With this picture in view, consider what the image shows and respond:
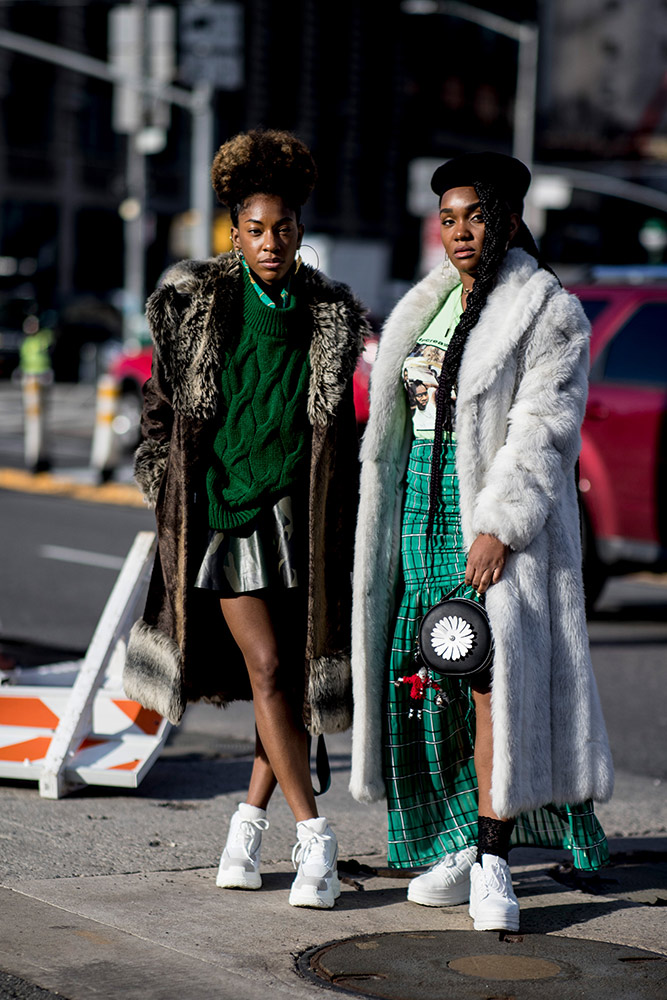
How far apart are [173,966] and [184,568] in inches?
41.0

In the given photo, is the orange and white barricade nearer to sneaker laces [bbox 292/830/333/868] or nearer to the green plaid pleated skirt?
sneaker laces [bbox 292/830/333/868]

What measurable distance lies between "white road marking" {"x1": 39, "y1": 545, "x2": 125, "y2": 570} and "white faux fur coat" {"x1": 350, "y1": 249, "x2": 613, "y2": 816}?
702cm

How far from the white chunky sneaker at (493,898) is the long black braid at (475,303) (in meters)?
0.91

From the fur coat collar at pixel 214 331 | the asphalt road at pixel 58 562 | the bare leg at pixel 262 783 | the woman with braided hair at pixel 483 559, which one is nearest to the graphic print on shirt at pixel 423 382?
the woman with braided hair at pixel 483 559

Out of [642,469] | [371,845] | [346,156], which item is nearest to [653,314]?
[642,469]

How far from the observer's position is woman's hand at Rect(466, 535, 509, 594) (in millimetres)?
3807

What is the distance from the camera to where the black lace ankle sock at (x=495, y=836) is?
12.9 feet

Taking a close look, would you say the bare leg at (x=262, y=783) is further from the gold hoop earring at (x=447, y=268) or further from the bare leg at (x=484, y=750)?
the gold hoop earring at (x=447, y=268)

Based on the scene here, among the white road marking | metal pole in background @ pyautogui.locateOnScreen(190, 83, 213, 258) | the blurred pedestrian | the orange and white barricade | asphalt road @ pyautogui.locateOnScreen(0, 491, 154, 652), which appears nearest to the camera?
the orange and white barricade

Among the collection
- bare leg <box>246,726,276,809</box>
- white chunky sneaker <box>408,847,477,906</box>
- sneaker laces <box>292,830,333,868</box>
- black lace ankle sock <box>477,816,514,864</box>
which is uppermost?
bare leg <box>246,726,276,809</box>

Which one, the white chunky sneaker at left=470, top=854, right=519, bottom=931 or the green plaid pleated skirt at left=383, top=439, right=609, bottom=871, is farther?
the green plaid pleated skirt at left=383, top=439, right=609, bottom=871

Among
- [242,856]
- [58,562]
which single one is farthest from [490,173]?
[58,562]

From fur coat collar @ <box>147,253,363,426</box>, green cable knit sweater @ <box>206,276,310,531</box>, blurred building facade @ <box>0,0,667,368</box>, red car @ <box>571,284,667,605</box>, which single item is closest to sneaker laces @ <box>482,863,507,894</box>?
green cable knit sweater @ <box>206,276,310,531</box>

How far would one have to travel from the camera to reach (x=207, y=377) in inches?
158
